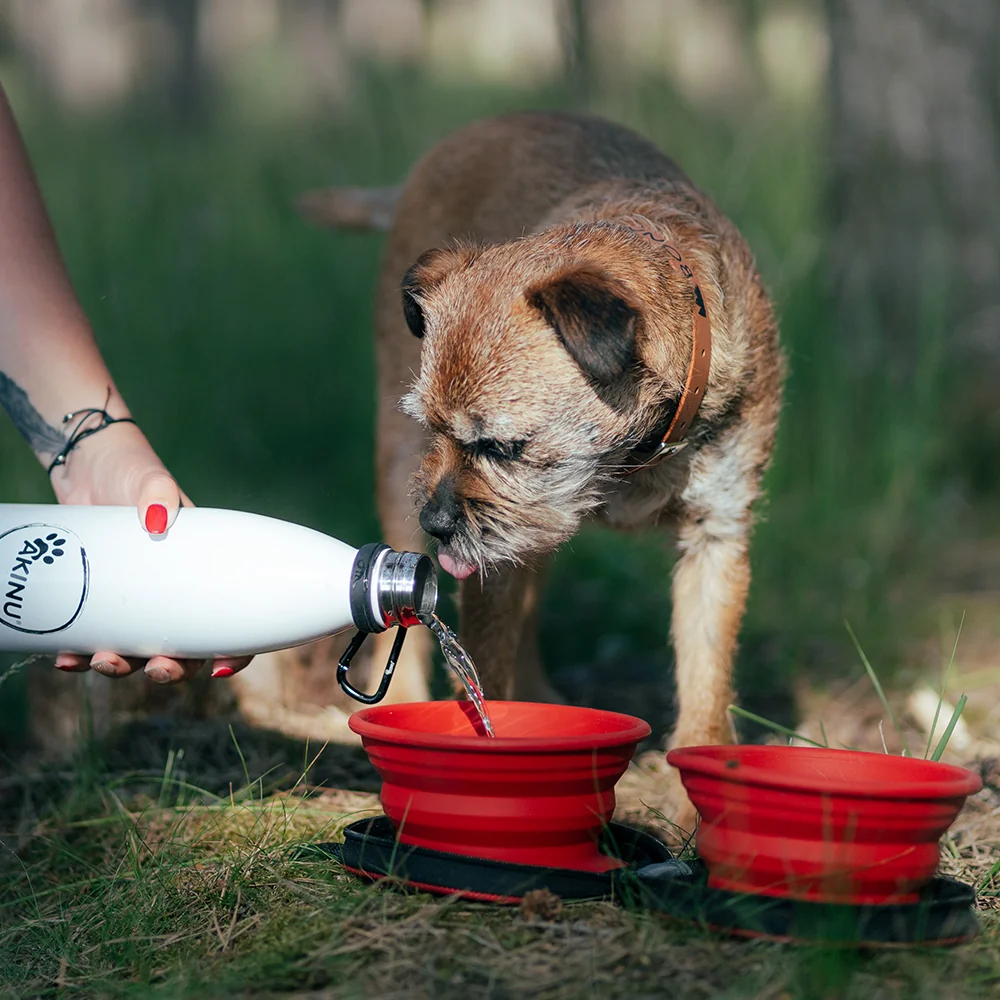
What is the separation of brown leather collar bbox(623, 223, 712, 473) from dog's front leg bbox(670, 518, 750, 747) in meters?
0.36

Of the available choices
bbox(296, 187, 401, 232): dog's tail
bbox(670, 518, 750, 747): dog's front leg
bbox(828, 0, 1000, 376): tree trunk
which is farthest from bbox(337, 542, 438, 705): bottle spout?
bbox(828, 0, 1000, 376): tree trunk

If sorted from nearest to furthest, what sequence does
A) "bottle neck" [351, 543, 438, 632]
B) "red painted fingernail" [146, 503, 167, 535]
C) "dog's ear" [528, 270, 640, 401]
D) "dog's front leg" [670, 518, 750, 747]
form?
"bottle neck" [351, 543, 438, 632] < "red painted fingernail" [146, 503, 167, 535] < "dog's ear" [528, 270, 640, 401] < "dog's front leg" [670, 518, 750, 747]

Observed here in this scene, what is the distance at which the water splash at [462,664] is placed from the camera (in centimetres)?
213

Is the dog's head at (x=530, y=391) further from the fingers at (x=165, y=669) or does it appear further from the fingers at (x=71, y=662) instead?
the fingers at (x=71, y=662)

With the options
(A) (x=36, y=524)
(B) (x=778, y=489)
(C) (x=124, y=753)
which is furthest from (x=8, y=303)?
(B) (x=778, y=489)

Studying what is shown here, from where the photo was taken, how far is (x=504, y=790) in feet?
6.14

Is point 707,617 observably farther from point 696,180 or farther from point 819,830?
point 696,180

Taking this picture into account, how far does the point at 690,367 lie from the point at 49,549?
1.29 meters

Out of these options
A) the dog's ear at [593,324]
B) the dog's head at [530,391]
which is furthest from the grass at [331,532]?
the dog's ear at [593,324]

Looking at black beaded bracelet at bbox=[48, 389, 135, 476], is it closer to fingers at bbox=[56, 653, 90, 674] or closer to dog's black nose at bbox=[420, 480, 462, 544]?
fingers at bbox=[56, 653, 90, 674]

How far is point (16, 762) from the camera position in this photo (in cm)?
314

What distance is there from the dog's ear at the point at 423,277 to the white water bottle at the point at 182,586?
76cm

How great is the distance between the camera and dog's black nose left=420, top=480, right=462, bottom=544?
2.49 meters

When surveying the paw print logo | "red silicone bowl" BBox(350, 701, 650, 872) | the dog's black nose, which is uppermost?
the paw print logo
